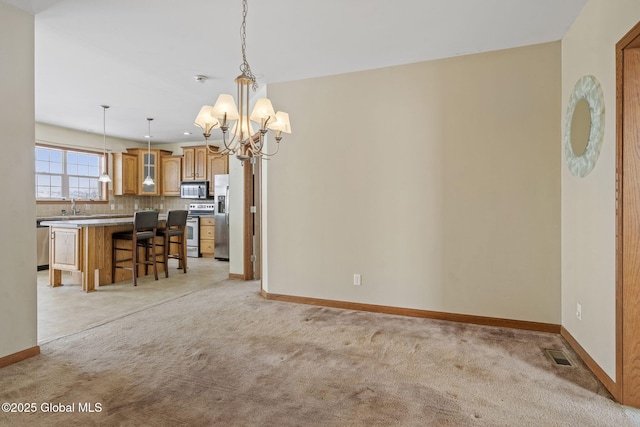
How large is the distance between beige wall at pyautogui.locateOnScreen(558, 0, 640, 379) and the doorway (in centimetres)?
9

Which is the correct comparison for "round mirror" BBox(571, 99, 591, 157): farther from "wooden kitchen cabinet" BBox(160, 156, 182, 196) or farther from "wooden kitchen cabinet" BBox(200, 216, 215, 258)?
"wooden kitchen cabinet" BBox(160, 156, 182, 196)

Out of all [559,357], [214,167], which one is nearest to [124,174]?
[214,167]

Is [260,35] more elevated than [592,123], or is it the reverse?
[260,35]

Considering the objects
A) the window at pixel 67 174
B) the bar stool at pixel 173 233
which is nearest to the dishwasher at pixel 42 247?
the window at pixel 67 174

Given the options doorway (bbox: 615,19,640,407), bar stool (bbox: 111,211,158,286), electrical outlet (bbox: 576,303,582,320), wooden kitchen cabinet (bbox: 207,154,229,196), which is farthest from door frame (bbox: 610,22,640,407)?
wooden kitchen cabinet (bbox: 207,154,229,196)

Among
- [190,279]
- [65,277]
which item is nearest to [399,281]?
[190,279]

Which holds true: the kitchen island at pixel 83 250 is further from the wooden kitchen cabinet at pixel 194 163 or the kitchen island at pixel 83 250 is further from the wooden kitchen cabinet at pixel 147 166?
the wooden kitchen cabinet at pixel 147 166

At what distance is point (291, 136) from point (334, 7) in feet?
5.62

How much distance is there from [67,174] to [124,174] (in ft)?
3.32

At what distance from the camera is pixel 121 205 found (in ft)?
26.3

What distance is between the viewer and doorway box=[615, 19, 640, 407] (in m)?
2.04

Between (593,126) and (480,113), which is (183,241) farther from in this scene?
(593,126)

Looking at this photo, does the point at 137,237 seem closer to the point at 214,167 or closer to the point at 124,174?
the point at 214,167

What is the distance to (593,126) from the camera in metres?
2.46
